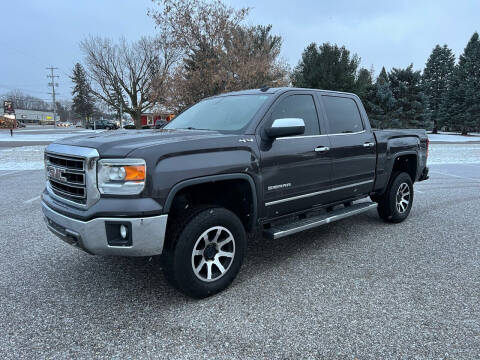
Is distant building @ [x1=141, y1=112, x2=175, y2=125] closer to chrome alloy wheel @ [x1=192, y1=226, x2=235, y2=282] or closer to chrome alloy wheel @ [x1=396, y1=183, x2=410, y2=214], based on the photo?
chrome alloy wheel @ [x1=396, y1=183, x2=410, y2=214]

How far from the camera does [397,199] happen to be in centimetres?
557

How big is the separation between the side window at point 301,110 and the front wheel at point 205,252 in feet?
4.42

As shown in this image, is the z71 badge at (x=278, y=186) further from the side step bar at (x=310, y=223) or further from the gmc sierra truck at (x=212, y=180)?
the side step bar at (x=310, y=223)

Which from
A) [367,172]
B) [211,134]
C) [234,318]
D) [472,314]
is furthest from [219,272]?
[367,172]

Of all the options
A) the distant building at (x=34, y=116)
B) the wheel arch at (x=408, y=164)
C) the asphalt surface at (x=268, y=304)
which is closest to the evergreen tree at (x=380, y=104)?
the wheel arch at (x=408, y=164)

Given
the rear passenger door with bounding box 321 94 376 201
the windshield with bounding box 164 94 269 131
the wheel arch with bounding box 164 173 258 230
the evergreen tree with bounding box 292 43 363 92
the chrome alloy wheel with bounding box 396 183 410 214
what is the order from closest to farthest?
the wheel arch with bounding box 164 173 258 230
the windshield with bounding box 164 94 269 131
the rear passenger door with bounding box 321 94 376 201
the chrome alloy wheel with bounding box 396 183 410 214
the evergreen tree with bounding box 292 43 363 92

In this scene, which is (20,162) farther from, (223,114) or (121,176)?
(121,176)

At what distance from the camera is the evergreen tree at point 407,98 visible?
32781mm

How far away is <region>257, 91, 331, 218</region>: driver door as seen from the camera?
3.57 m

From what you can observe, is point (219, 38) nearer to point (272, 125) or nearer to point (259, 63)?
point (259, 63)

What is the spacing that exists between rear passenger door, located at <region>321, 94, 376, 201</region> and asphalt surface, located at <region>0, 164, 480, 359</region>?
77cm

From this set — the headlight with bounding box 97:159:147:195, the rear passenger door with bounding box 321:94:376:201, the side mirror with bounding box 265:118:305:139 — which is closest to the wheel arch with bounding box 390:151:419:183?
the rear passenger door with bounding box 321:94:376:201

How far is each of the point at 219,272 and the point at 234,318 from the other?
1.63 ft

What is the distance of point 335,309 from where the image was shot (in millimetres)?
3039
